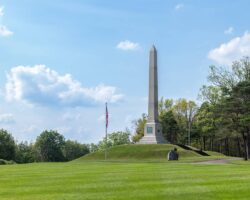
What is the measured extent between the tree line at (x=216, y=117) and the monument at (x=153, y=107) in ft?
29.4

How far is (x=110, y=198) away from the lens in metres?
13.7

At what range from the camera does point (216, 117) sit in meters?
73.8

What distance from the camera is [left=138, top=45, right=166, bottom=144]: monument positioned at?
7288 centimetres

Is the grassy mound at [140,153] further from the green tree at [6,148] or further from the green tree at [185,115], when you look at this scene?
the green tree at [6,148]

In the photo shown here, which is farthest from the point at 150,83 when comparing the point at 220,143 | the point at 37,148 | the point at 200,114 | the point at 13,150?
the point at 37,148

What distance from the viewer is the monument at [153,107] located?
7288cm

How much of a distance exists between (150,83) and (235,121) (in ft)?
48.4

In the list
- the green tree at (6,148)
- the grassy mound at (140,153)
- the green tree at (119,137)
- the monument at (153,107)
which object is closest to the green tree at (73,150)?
the green tree at (119,137)

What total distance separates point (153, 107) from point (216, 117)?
10391 mm

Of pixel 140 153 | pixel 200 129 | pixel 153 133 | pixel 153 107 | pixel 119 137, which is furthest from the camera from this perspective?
pixel 119 137

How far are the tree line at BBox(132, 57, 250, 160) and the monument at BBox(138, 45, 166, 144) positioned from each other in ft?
29.4

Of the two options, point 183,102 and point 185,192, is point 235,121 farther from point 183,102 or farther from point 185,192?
point 185,192

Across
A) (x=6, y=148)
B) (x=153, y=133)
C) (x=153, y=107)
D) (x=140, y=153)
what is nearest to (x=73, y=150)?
(x=6, y=148)

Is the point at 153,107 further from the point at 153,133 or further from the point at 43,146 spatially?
the point at 43,146
